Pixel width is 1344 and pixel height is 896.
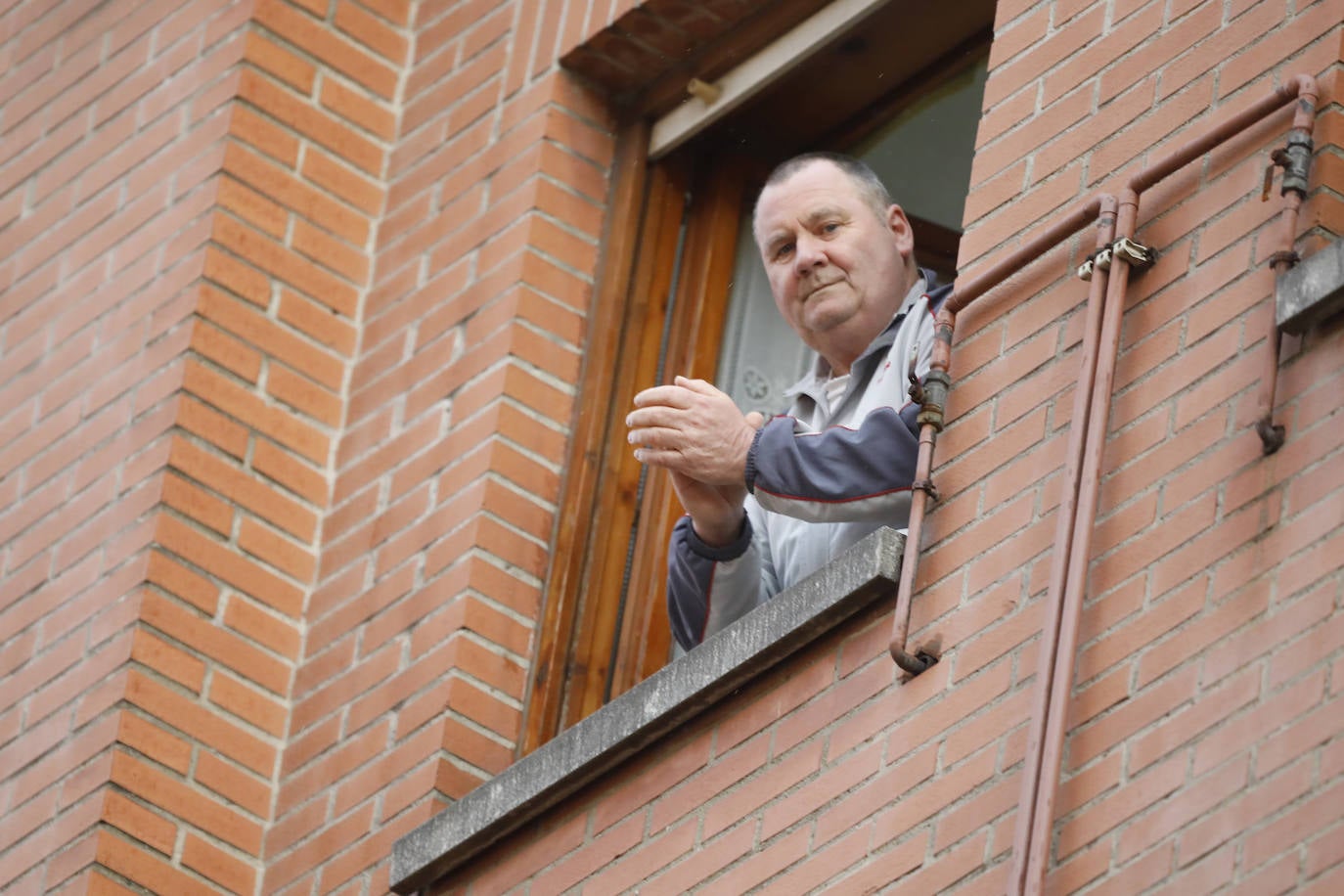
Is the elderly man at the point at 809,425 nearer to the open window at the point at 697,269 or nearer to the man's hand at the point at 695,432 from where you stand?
the man's hand at the point at 695,432

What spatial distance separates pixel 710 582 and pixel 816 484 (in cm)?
58

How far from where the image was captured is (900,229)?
18.5 feet

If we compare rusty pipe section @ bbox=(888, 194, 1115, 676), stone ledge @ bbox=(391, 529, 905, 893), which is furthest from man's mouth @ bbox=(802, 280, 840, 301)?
stone ledge @ bbox=(391, 529, 905, 893)

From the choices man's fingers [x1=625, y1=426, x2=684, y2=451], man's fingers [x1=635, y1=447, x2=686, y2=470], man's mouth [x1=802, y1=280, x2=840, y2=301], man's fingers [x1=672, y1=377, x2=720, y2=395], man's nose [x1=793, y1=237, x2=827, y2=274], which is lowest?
man's fingers [x1=635, y1=447, x2=686, y2=470]

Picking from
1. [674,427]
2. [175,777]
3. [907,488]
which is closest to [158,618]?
[175,777]

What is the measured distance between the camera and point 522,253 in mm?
6121

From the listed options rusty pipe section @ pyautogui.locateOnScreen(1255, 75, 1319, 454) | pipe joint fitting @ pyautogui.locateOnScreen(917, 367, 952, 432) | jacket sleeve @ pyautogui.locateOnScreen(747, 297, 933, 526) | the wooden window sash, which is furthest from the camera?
the wooden window sash

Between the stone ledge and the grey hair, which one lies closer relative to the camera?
the stone ledge

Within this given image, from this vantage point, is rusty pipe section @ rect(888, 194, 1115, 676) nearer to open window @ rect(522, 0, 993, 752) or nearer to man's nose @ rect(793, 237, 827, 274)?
man's nose @ rect(793, 237, 827, 274)

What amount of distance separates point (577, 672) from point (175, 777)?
0.90 metres

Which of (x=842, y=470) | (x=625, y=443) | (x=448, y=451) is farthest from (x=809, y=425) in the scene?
(x=448, y=451)

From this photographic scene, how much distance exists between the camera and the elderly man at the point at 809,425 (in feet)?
15.8

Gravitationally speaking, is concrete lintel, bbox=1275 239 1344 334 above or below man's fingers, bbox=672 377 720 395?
below

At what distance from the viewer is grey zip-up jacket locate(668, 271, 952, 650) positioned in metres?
4.79
